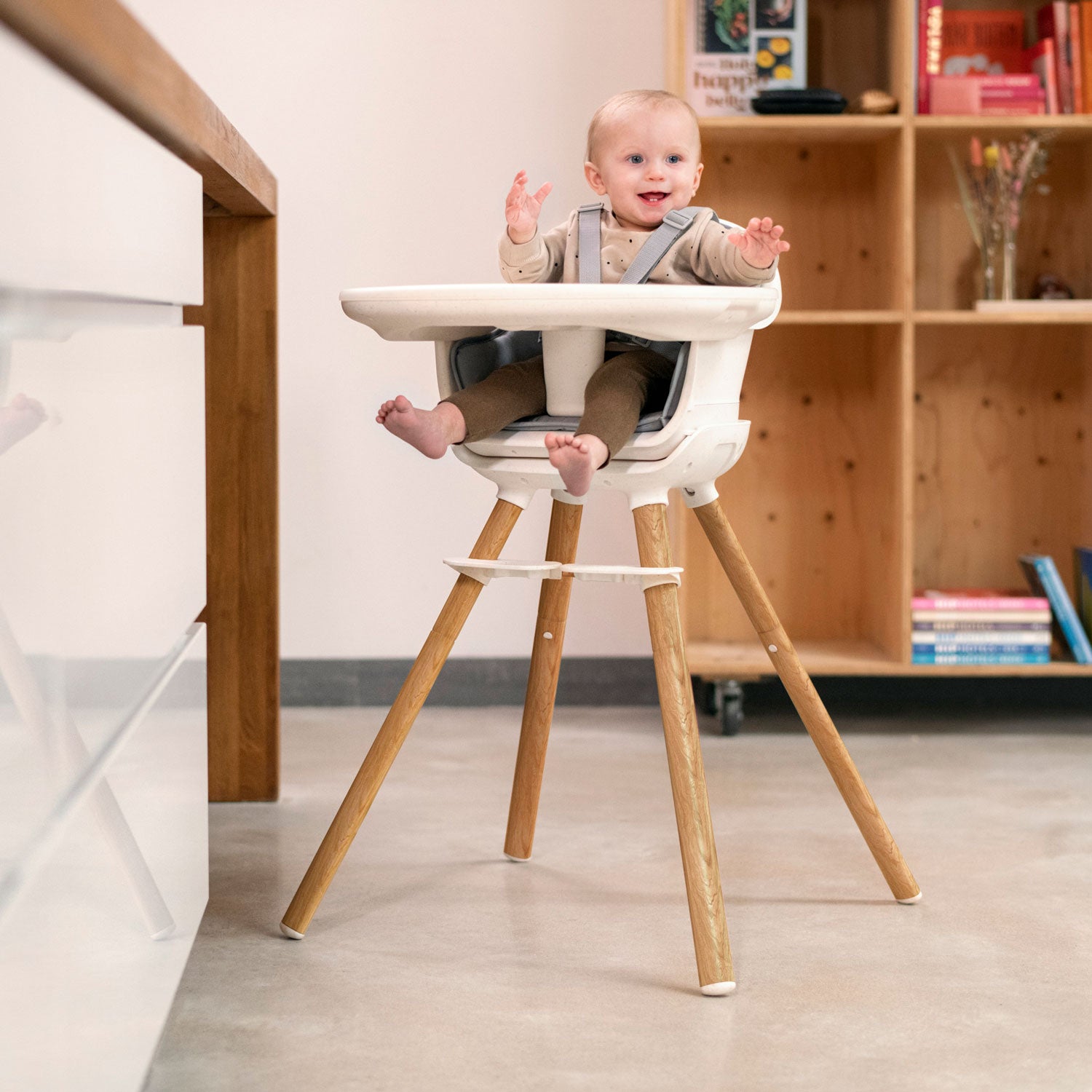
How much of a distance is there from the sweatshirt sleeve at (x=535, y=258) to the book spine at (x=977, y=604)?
115cm

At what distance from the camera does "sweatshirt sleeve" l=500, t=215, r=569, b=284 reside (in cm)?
149

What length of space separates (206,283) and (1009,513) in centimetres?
163

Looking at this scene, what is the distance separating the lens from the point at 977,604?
2441 mm

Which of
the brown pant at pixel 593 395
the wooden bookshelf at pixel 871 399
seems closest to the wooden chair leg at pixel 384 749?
the brown pant at pixel 593 395

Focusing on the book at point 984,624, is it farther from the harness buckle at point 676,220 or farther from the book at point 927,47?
the harness buckle at point 676,220

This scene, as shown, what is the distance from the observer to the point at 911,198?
93.0 inches

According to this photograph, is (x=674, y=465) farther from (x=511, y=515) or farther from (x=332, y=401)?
(x=332, y=401)

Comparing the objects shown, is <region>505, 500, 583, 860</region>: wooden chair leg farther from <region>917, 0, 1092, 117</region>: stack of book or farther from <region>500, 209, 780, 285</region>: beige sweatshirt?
<region>917, 0, 1092, 117</region>: stack of book

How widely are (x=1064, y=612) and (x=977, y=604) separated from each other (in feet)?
0.56

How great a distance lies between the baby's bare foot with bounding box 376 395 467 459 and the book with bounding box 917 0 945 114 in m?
1.47

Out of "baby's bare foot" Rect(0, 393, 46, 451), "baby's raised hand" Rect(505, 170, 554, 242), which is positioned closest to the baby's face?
"baby's raised hand" Rect(505, 170, 554, 242)

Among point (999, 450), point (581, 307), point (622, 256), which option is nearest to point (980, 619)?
point (999, 450)

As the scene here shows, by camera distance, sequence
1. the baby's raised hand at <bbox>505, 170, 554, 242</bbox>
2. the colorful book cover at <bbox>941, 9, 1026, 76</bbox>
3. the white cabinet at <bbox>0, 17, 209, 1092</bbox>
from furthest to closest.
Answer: the colorful book cover at <bbox>941, 9, 1026, 76</bbox>
the baby's raised hand at <bbox>505, 170, 554, 242</bbox>
the white cabinet at <bbox>0, 17, 209, 1092</bbox>

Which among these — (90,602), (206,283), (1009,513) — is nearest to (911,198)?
(1009,513)
